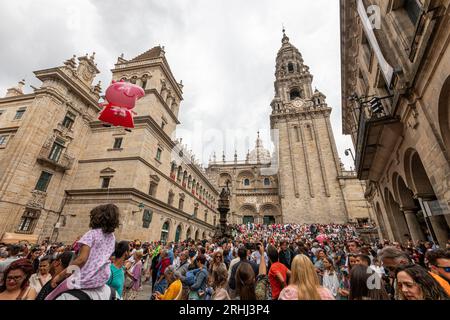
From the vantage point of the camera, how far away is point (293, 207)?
33.9 meters

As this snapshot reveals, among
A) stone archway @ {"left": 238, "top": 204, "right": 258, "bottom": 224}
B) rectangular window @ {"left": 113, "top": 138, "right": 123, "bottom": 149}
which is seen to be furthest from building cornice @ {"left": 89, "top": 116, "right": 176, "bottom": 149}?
stone archway @ {"left": 238, "top": 204, "right": 258, "bottom": 224}

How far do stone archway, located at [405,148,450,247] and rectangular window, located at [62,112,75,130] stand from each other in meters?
24.2

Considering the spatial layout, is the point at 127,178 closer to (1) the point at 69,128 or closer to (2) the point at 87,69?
(1) the point at 69,128

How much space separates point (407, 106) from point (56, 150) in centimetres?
2330

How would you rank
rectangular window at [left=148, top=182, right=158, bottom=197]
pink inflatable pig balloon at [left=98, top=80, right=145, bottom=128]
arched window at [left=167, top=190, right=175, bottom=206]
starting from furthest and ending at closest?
arched window at [left=167, top=190, right=175, bottom=206], rectangular window at [left=148, top=182, right=158, bottom=197], pink inflatable pig balloon at [left=98, top=80, right=145, bottom=128]

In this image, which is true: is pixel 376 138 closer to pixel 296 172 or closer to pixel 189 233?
pixel 189 233

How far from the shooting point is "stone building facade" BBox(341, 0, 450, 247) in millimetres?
5719

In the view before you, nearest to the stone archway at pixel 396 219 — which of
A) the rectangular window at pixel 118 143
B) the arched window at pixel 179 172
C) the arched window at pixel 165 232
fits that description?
the arched window at pixel 165 232

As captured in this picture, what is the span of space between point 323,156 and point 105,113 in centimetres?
3579

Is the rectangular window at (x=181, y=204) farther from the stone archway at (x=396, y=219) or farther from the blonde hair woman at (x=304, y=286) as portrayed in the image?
the blonde hair woman at (x=304, y=286)

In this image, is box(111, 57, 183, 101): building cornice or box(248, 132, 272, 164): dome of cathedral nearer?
box(111, 57, 183, 101): building cornice

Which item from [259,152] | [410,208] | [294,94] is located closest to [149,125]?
[410,208]

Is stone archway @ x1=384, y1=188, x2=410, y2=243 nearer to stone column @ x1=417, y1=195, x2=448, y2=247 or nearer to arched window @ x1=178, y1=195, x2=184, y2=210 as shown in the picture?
stone column @ x1=417, y1=195, x2=448, y2=247
